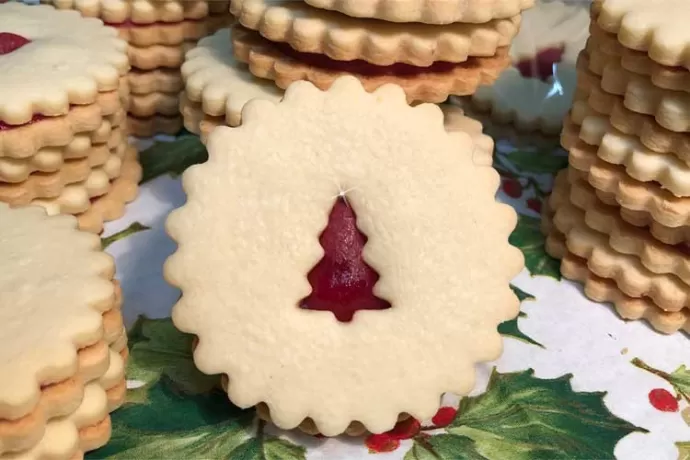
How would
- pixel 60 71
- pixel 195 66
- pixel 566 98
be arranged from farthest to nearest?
pixel 566 98
pixel 195 66
pixel 60 71

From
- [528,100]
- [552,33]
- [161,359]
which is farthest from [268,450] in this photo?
[552,33]

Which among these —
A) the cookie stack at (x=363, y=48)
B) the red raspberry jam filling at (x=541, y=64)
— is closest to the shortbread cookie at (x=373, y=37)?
the cookie stack at (x=363, y=48)

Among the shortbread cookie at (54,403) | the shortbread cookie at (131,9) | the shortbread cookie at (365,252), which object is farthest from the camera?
the shortbread cookie at (131,9)

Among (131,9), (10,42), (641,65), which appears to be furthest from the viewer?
(131,9)

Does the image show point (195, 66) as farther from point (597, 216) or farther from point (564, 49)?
point (564, 49)

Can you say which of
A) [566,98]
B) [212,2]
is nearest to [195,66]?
[212,2]

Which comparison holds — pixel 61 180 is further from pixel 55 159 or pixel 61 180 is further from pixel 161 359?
pixel 161 359

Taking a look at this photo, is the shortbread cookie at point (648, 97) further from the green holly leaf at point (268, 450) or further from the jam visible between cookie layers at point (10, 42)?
the jam visible between cookie layers at point (10, 42)
